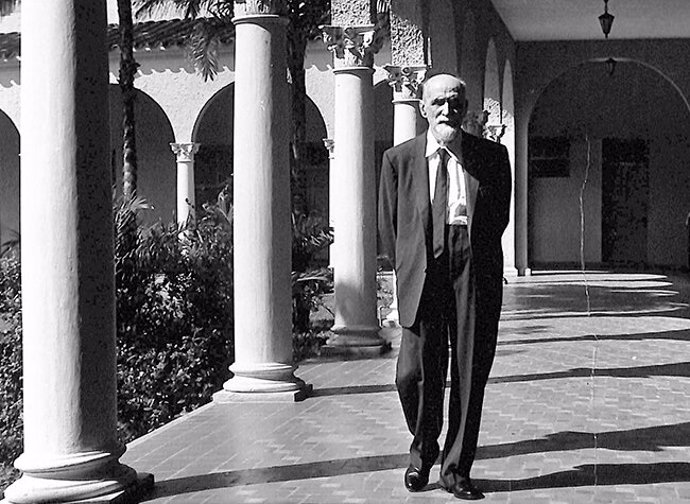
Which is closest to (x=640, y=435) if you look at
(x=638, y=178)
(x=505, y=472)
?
(x=505, y=472)

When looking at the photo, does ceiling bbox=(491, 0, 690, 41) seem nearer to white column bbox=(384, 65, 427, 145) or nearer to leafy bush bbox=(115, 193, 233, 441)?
white column bbox=(384, 65, 427, 145)

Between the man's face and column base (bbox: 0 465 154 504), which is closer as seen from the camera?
column base (bbox: 0 465 154 504)

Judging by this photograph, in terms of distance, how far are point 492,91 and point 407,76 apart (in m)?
9.48

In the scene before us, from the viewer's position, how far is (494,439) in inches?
277

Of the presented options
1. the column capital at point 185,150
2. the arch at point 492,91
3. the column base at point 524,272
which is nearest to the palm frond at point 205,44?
the column capital at point 185,150

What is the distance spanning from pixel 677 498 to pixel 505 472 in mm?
956

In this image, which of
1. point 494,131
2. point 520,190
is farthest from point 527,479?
point 520,190

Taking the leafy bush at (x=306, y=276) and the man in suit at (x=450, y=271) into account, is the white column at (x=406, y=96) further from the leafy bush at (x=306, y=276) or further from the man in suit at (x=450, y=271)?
the man in suit at (x=450, y=271)

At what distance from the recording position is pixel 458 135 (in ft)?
17.8

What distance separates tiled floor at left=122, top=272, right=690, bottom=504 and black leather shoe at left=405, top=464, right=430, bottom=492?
0.06m

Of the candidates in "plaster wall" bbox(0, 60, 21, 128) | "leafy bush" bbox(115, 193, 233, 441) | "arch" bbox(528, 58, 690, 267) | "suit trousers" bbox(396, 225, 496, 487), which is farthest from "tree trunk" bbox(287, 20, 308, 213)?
"plaster wall" bbox(0, 60, 21, 128)

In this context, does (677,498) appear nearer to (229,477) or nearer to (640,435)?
(640,435)

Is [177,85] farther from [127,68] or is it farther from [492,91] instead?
[127,68]

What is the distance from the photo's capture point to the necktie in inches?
213
